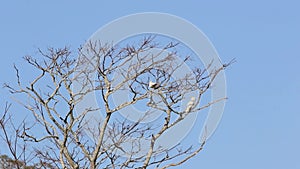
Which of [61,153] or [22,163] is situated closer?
[61,153]

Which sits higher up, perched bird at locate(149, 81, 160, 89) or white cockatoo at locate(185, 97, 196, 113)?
perched bird at locate(149, 81, 160, 89)

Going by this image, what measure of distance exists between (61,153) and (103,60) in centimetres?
94

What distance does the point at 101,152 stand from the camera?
18.0 feet

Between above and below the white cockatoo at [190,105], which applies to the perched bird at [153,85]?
above

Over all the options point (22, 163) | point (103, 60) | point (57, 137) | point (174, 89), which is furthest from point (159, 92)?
point (22, 163)

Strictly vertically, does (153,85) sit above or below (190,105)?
above

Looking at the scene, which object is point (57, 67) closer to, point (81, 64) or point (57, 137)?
point (81, 64)

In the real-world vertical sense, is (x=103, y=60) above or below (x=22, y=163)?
above

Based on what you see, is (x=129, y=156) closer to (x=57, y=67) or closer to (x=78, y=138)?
(x=78, y=138)

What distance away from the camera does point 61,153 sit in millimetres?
5445

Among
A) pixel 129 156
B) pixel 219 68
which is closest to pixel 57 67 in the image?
pixel 129 156

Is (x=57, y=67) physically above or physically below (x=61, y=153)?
above

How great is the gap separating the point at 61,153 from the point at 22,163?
65cm

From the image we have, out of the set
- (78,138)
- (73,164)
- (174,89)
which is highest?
(174,89)
